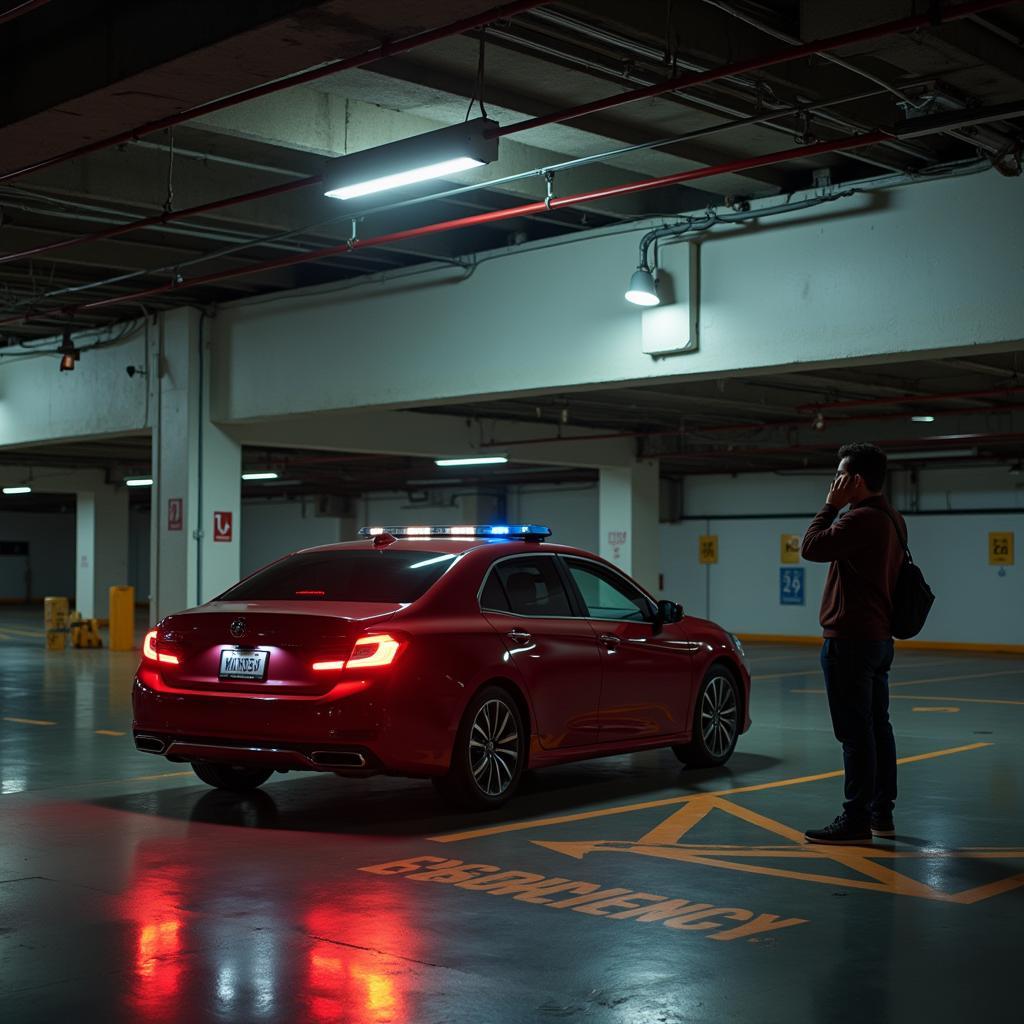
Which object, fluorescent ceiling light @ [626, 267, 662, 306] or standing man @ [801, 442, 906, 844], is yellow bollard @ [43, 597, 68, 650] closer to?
fluorescent ceiling light @ [626, 267, 662, 306]

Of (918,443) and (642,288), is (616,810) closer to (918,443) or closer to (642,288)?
(642,288)

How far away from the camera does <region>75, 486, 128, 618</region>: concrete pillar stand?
33250 millimetres

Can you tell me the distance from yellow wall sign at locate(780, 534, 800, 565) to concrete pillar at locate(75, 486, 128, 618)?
1502cm

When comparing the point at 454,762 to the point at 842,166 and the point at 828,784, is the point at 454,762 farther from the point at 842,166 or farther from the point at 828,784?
the point at 842,166

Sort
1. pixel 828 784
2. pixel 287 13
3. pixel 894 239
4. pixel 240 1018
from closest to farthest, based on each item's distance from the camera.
Answer: pixel 240 1018 → pixel 287 13 → pixel 828 784 → pixel 894 239

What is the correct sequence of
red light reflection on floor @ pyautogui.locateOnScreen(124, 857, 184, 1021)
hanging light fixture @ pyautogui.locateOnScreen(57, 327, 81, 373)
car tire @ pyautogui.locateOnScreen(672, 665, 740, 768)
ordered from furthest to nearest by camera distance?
hanging light fixture @ pyautogui.locateOnScreen(57, 327, 81, 373), car tire @ pyautogui.locateOnScreen(672, 665, 740, 768), red light reflection on floor @ pyautogui.locateOnScreen(124, 857, 184, 1021)

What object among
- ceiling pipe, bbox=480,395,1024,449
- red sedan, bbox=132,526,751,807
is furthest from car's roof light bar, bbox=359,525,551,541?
ceiling pipe, bbox=480,395,1024,449

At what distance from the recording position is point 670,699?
8.95 m

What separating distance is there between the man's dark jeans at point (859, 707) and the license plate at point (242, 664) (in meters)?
2.75

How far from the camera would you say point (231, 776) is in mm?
8344

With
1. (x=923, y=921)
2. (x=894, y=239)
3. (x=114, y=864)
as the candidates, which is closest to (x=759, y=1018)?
(x=923, y=921)

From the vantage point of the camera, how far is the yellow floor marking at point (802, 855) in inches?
233

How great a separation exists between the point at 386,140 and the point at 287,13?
4493 millimetres

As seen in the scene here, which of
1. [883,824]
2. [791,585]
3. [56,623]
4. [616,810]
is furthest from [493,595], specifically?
[791,585]
